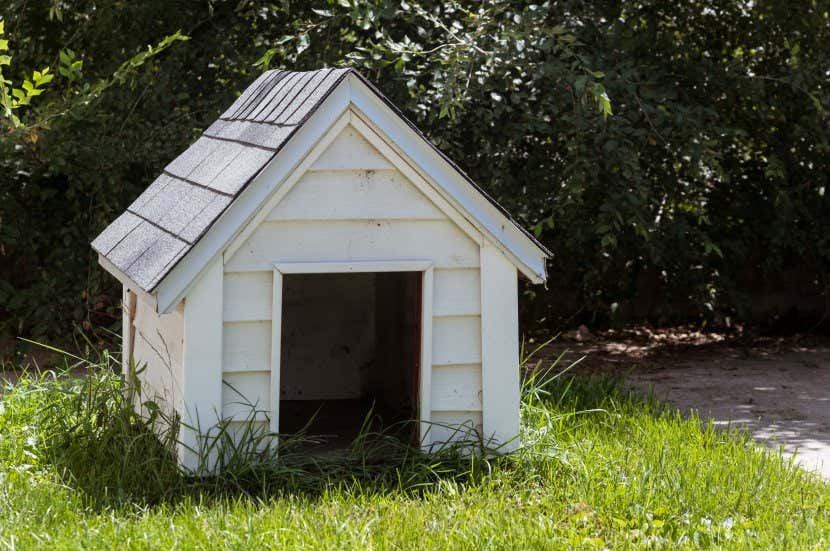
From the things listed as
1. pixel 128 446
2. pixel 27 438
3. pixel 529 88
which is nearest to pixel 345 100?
pixel 128 446

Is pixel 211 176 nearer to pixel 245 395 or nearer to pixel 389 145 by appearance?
pixel 389 145

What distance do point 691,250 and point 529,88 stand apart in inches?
76.6

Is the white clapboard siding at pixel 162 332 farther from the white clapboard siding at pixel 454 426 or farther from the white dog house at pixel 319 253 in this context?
the white clapboard siding at pixel 454 426

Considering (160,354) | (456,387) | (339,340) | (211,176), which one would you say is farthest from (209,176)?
Answer: (339,340)

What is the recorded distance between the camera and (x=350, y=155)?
454 centimetres

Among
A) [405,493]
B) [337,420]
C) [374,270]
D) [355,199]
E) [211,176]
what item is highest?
[211,176]

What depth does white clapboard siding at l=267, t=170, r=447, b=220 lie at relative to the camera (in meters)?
4.50

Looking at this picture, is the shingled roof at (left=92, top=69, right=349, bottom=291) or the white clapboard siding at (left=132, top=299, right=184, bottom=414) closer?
the shingled roof at (left=92, top=69, right=349, bottom=291)

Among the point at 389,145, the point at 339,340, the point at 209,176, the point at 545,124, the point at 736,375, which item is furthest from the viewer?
the point at 736,375

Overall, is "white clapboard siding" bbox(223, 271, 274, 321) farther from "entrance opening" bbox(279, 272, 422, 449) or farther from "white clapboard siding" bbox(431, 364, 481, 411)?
"entrance opening" bbox(279, 272, 422, 449)

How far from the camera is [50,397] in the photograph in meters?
5.49

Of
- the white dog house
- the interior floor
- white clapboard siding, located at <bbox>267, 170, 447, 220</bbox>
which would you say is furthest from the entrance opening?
white clapboard siding, located at <bbox>267, 170, 447, 220</bbox>

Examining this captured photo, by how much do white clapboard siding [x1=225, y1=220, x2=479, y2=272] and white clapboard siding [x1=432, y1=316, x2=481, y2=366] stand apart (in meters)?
0.22

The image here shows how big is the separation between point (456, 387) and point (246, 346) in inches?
32.7
